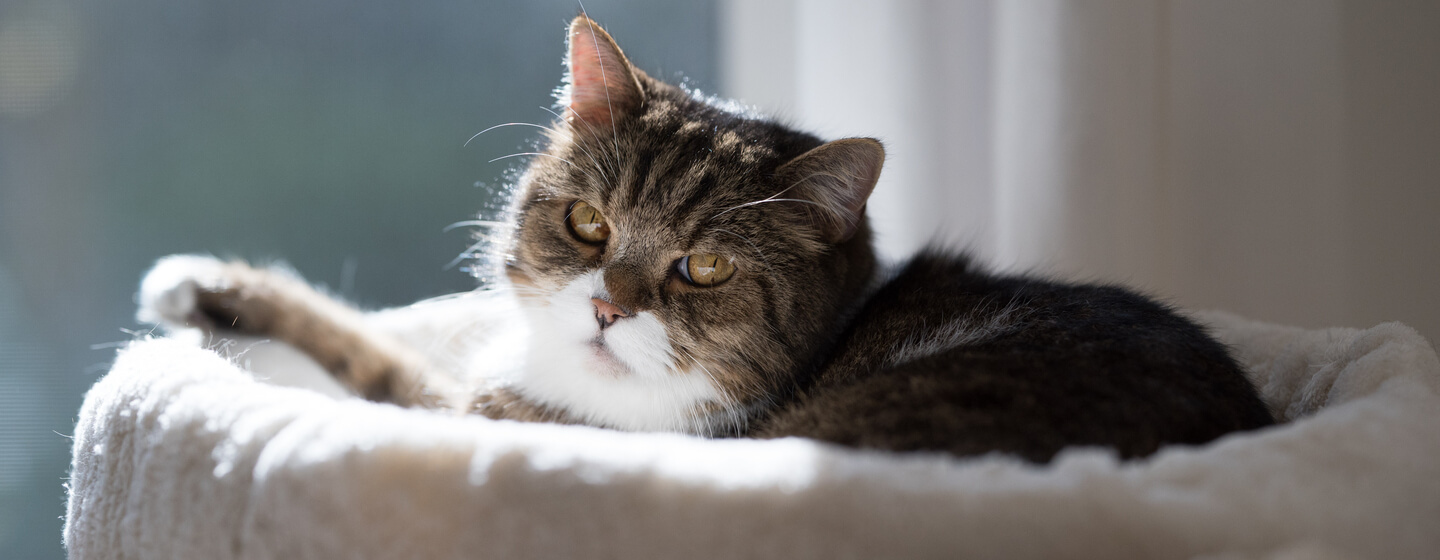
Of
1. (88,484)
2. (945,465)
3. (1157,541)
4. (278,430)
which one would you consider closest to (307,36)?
(88,484)

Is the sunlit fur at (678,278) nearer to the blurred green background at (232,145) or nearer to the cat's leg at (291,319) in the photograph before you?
the cat's leg at (291,319)

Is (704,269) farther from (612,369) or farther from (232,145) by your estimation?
(232,145)

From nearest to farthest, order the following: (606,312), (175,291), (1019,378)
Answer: (1019,378) → (606,312) → (175,291)

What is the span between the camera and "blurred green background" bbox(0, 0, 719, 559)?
5.89 feet

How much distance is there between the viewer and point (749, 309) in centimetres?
105

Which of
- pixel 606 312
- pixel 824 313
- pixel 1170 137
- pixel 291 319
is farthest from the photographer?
pixel 1170 137

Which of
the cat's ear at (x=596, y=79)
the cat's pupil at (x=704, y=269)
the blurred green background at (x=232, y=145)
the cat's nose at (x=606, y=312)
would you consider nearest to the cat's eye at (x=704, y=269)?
the cat's pupil at (x=704, y=269)

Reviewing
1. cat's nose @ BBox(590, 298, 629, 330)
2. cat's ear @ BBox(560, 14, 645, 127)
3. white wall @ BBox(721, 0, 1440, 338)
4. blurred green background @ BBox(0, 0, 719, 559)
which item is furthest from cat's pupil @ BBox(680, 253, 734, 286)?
blurred green background @ BBox(0, 0, 719, 559)

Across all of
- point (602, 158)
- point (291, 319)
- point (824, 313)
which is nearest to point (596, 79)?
point (602, 158)

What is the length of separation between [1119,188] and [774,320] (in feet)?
3.04

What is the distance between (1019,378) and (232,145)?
6.28ft

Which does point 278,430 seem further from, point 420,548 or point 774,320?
point 774,320

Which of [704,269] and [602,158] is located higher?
[602,158]

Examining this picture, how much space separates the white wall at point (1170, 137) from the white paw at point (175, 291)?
1122mm
